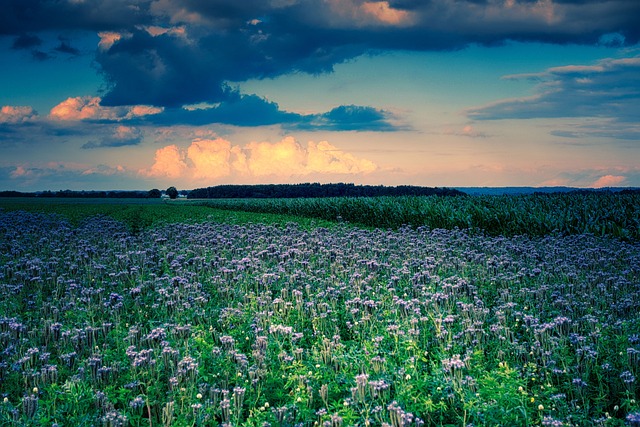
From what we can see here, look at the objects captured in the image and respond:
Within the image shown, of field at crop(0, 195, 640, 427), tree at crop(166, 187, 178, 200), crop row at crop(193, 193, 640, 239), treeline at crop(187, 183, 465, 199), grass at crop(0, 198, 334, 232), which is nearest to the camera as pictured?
field at crop(0, 195, 640, 427)

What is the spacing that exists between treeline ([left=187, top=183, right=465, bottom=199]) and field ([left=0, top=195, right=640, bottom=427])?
57911 mm

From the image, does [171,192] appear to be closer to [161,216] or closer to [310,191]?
[310,191]

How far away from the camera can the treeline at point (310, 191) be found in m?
81.1

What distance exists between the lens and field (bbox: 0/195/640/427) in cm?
612

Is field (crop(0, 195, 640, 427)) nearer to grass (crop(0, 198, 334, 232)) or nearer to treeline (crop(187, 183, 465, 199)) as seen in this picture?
grass (crop(0, 198, 334, 232))

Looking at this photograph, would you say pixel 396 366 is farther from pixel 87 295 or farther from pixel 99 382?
pixel 87 295

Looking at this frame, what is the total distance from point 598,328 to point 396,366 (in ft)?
10.9

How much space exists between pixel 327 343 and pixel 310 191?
87.1m

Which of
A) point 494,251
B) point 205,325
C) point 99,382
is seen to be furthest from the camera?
point 494,251

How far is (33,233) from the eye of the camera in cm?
2069

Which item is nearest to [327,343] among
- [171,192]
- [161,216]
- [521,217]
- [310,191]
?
[521,217]

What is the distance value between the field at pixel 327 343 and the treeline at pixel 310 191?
190 ft

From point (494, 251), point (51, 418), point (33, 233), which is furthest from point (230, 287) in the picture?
point (33, 233)

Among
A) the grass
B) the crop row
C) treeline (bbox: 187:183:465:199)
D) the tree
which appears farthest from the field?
Answer: the tree
